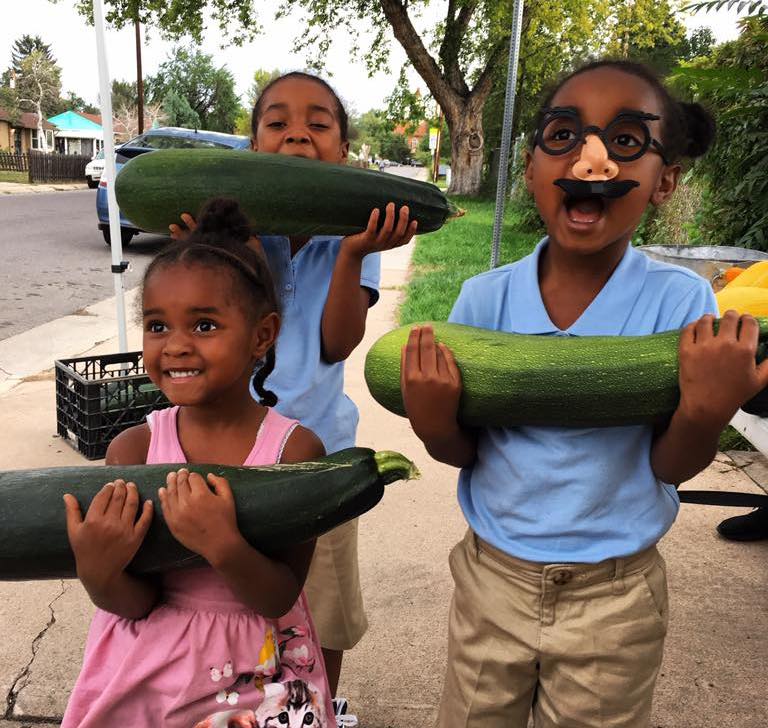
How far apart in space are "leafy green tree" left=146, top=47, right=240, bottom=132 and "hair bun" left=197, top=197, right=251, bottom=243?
8124cm

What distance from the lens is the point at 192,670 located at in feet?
4.39

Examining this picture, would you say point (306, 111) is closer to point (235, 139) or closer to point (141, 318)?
point (141, 318)

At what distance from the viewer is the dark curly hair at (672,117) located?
1.49 meters

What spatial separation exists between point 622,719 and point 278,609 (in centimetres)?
76

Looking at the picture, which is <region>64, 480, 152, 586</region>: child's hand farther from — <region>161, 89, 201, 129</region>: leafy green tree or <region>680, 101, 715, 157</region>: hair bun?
<region>161, 89, 201, 129</region>: leafy green tree

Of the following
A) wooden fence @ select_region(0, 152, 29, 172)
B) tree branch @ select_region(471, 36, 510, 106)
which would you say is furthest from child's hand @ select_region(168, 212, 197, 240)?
wooden fence @ select_region(0, 152, 29, 172)

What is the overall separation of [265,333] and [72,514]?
1.62ft

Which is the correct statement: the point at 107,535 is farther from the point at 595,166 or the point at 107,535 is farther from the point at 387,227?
the point at 595,166

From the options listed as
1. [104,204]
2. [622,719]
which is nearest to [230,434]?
[622,719]

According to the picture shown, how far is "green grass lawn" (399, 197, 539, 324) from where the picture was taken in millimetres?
7727

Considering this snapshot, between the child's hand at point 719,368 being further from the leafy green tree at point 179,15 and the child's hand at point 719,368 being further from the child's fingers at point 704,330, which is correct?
the leafy green tree at point 179,15

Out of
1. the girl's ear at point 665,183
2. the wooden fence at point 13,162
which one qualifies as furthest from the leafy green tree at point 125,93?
the girl's ear at point 665,183

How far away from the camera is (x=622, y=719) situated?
1.52 metres

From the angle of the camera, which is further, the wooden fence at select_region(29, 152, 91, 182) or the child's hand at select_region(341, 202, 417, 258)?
the wooden fence at select_region(29, 152, 91, 182)
